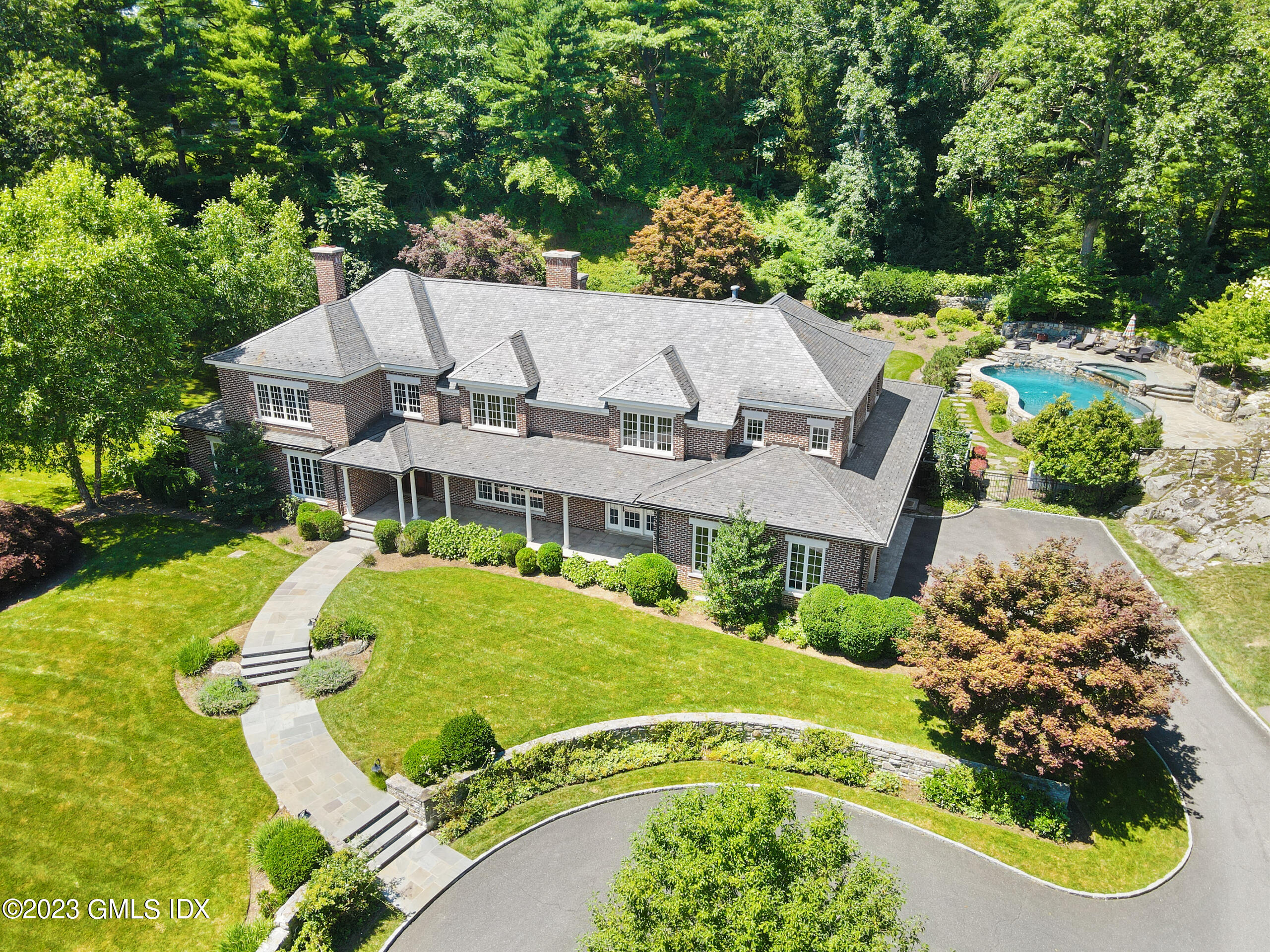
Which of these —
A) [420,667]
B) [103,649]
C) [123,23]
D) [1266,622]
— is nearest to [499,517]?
[420,667]

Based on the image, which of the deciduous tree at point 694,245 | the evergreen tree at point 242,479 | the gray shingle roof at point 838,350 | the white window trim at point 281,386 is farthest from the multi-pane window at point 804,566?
the deciduous tree at point 694,245

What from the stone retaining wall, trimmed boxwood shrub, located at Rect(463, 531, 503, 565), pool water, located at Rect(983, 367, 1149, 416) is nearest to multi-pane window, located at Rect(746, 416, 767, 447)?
trimmed boxwood shrub, located at Rect(463, 531, 503, 565)

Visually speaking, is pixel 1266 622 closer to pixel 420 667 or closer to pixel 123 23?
pixel 420 667

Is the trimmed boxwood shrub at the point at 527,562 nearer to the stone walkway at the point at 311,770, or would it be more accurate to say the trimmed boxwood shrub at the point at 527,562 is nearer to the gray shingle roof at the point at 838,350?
the stone walkway at the point at 311,770

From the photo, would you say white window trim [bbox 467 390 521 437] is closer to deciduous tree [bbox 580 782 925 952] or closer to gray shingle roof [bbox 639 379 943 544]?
gray shingle roof [bbox 639 379 943 544]

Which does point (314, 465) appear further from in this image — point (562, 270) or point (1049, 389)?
point (1049, 389)
